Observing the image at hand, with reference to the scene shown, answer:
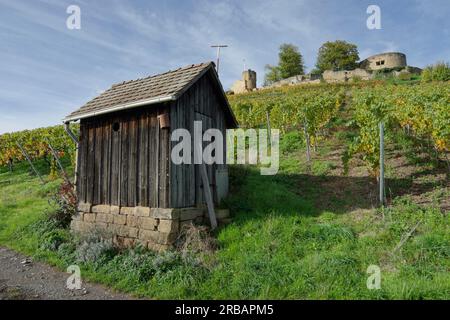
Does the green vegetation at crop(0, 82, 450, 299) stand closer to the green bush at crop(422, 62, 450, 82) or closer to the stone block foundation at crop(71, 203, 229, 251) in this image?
the stone block foundation at crop(71, 203, 229, 251)

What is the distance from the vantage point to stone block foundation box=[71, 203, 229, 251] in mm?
7113

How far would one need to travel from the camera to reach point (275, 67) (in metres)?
63.8

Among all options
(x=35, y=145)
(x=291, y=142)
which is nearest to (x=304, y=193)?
(x=291, y=142)

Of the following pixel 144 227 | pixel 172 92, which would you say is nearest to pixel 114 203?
pixel 144 227

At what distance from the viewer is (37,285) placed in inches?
236

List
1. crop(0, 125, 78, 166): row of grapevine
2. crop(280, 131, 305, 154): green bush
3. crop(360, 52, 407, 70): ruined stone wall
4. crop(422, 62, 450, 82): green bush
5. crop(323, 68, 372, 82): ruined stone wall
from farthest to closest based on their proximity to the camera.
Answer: crop(360, 52, 407, 70): ruined stone wall, crop(323, 68, 372, 82): ruined stone wall, crop(422, 62, 450, 82): green bush, crop(0, 125, 78, 166): row of grapevine, crop(280, 131, 305, 154): green bush

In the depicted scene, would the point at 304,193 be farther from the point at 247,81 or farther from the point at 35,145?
Answer: the point at 247,81

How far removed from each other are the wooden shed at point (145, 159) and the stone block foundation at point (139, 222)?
0.9 inches

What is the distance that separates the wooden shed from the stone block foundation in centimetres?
2

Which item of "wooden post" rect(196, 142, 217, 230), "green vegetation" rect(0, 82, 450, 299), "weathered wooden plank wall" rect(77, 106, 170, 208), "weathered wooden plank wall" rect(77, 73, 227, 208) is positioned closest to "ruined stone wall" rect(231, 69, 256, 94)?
"green vegetation" rect(0, 82, 450, 299)

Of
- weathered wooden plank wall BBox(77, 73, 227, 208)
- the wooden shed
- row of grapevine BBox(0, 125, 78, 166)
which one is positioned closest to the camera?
the wooden shed

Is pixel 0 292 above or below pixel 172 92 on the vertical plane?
below
